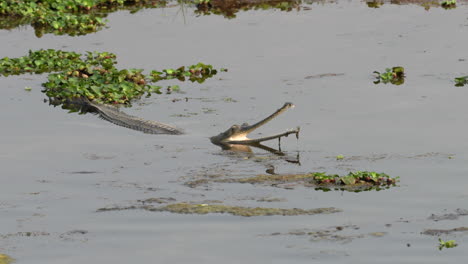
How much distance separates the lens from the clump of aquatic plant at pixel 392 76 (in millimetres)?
14148

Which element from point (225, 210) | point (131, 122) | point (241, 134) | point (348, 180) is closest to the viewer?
point (225, 210)

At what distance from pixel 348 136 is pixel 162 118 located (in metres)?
2.71

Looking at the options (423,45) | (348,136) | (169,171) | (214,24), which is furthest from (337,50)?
(169,171)

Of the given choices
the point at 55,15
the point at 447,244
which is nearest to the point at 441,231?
the point at 447,244

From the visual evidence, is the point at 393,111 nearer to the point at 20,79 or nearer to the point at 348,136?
the point at 348,136

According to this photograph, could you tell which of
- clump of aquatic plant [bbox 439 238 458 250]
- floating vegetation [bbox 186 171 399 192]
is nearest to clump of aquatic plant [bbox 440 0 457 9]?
floating vegetation [bbox 186 171 399 192]

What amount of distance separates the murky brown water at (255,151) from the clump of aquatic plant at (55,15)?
0.41 m

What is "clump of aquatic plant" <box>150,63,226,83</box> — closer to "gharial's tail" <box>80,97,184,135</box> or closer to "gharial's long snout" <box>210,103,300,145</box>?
"gharial's tail" <box>80,97,184,135</box>

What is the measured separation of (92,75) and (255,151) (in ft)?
13.6

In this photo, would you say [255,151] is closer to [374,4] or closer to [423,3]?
[374,4]

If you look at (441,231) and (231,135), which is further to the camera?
(231,135)

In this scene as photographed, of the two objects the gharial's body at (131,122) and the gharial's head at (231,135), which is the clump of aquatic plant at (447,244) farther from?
the gharial's body at (131,122)

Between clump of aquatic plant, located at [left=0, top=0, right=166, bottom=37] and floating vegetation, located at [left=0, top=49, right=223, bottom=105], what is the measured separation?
233cm

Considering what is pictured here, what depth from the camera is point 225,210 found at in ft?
29.5
